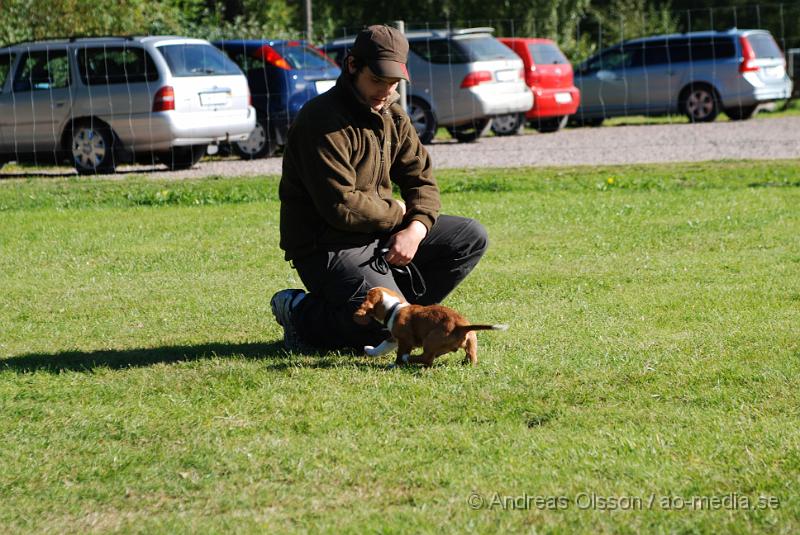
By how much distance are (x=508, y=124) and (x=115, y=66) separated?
912cm

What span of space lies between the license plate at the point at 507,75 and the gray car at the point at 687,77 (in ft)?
16.6

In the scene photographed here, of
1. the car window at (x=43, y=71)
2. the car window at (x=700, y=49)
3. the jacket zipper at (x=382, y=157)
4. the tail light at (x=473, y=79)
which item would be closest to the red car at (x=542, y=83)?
the tail light at (x=473, y=79)

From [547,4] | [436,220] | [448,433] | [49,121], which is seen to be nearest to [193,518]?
[448,433]

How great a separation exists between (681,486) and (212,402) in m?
2.08

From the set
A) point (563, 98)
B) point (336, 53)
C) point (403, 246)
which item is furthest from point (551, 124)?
point (403, 246)

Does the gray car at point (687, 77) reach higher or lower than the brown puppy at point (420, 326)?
higher

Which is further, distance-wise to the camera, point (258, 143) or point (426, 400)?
point (258, 143)

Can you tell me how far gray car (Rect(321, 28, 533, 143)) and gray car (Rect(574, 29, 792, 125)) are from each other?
17.5ft

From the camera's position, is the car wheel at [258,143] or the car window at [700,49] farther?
the car window at [700,49]

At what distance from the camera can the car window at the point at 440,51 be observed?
20125 mm

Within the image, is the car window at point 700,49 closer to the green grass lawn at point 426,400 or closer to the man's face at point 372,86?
the green grass lawn at point 426,400

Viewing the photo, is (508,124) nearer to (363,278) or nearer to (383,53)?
(363,278)

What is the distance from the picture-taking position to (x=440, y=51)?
798 inches

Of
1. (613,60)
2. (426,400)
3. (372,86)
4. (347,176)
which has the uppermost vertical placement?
(613,60)
